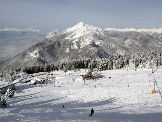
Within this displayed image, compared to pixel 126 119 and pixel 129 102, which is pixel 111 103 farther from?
Result: pixel 126 119

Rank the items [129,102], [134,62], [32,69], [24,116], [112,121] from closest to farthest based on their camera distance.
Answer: [112,121] → [24,116] → [129,102] → [134,62] → [32,69]

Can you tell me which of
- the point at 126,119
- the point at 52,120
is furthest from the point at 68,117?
the point at 126,119

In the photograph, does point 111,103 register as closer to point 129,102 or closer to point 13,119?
point 129,102

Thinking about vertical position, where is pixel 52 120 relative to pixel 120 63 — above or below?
below

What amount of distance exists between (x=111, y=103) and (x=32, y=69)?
110526mm

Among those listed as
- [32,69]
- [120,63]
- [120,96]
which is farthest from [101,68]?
[120,96]

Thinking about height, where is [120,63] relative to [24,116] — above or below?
above

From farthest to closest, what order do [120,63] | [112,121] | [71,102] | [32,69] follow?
[32,69]
[120,63]
[71,102]
[112,121]

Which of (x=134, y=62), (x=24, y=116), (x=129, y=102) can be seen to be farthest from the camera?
(x=134, y=62)

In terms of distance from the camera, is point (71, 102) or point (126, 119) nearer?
point (126, 119)

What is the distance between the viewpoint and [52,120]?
719 inches

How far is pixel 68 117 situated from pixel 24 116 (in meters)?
5.47

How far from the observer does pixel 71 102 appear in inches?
1262

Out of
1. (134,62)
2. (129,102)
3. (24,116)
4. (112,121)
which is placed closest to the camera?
(112,121)
